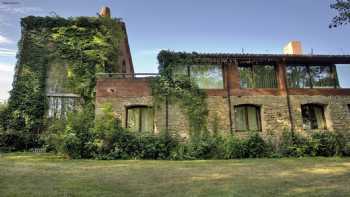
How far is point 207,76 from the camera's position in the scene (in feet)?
47.9

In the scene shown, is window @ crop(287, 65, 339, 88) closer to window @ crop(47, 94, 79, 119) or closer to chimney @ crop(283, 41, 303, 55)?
chimney @ crop(283, 41, 303, 55)

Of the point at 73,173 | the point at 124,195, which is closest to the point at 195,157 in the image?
the point at 73,173

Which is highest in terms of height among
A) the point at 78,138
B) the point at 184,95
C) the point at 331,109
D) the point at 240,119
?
the point at 184,95

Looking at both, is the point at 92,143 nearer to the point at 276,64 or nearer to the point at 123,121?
the point at 123,121

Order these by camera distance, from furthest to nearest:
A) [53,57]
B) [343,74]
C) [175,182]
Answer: [53,57] < [343,74] < [175,182]

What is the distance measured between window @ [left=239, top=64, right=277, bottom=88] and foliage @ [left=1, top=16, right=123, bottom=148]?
775 centimetres

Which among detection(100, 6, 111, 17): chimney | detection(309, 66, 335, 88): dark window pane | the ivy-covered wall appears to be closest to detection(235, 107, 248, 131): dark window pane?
detection(309, 66, 335, 88): dark window pane

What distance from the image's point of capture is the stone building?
13555 millimetres

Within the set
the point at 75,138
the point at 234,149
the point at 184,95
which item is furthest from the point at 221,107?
the point at 75,138

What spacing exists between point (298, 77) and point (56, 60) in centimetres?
1429

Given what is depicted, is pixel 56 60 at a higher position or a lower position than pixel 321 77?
higher

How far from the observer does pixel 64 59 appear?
15781 millimetres

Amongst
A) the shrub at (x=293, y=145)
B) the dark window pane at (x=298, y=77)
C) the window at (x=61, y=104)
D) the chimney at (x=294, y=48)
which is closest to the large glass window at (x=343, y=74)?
the dark window pane at (x=298, y=77)

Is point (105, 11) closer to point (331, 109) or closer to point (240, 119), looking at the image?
point (240, 119)
